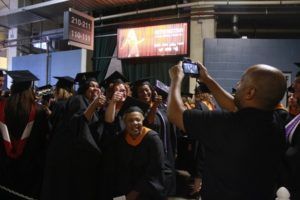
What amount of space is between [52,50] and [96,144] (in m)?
10.4

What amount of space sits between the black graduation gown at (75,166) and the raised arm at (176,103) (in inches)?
76.5

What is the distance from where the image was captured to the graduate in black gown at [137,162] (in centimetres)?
352

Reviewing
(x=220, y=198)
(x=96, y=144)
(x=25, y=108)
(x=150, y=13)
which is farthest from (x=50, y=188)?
(x=150, y=13)

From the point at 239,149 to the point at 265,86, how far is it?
13.5 inches

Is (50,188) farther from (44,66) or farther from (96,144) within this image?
(44,66)

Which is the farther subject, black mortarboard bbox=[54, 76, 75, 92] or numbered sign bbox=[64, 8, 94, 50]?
numbered sign bbox=[64, 8, 94, 50]

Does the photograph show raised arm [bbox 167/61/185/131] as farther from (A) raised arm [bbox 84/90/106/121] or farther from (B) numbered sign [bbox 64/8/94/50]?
(B) numbered sign [bbox 64/8/94/50]

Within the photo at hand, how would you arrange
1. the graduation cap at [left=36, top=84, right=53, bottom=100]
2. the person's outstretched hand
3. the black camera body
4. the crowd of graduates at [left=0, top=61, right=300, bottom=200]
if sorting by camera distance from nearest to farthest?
the person's outstretched hand → the black camera body → the crowd of graduates at [left=0, top=61, right=300, bottom=200] → the graduation cap at [left=36, top=84, right=53, bottom=100]

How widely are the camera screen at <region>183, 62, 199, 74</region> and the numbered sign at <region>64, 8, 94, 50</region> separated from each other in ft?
24.6

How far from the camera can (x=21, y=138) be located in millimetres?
4301

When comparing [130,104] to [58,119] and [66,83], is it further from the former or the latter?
[66,83]

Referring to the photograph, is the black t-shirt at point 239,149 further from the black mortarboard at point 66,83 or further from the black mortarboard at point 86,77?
the black mortarboard at point 66,83

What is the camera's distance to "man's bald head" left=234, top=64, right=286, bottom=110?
1.79 metres

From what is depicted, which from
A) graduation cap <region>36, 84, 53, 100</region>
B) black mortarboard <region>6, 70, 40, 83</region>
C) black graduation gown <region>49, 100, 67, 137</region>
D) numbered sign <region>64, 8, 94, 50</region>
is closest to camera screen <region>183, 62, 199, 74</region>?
black graduation gown <region>49, 100, 67, 137</region>
